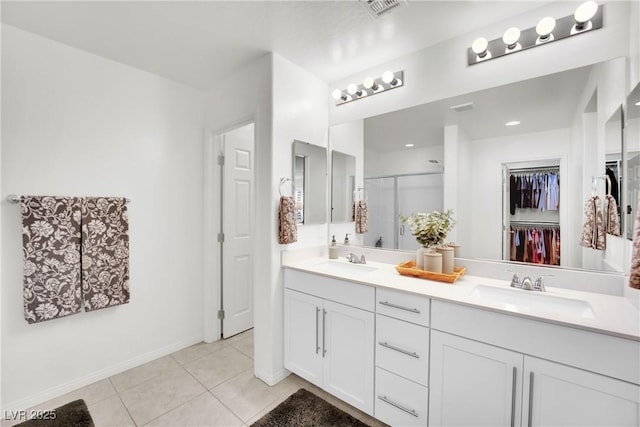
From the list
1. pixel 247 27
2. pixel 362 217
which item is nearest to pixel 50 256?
pixel 247 27

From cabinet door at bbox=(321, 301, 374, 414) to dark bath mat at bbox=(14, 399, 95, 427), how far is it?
150 cm

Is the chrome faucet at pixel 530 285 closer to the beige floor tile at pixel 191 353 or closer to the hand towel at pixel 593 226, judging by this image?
the hand towel at pixel 593 226

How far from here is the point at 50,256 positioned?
1860 mm

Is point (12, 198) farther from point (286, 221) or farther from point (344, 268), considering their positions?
point (344, 268)

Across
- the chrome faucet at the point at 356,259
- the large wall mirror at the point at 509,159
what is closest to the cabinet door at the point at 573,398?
the large wall mirror at the point at 509,159

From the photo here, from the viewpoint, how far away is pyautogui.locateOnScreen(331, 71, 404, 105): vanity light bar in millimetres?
2115

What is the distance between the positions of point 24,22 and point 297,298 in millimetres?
2516

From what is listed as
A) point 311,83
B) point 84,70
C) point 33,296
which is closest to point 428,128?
point 311,83

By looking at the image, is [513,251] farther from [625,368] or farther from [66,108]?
[66,108]

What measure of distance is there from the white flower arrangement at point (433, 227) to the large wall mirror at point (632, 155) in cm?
81

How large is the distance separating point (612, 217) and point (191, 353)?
10.4ft

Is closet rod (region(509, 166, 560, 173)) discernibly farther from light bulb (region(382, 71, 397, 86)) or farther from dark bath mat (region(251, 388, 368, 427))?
dark bath mat (region(251, 388, 368, 427))

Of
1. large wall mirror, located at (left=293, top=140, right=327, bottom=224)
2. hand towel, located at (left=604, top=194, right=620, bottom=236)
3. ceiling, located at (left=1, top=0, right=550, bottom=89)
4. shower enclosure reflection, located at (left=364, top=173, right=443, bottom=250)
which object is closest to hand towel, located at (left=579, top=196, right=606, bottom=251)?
hand towel, located at (left=604, top=194, right=620, bottom=236)

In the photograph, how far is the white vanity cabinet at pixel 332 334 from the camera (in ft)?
5.46
